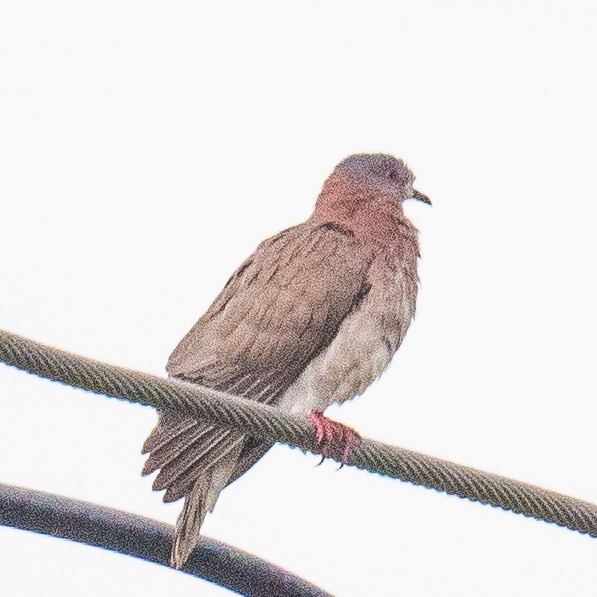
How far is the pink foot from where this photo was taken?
15.7 feet

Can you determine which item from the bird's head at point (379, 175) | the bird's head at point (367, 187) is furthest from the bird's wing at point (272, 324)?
the bird's head at point (379, 175)

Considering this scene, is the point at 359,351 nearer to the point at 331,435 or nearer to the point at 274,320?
the point at 274,320

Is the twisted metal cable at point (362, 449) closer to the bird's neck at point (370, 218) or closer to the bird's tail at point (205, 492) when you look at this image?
the bird's tail at point (205, 492)

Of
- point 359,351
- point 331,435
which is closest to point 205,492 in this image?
point 331,435

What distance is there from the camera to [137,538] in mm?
3668

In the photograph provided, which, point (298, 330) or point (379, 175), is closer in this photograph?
point (298, 330)

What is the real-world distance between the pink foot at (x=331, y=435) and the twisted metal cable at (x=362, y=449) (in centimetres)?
97

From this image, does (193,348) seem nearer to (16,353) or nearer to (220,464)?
(220,464)

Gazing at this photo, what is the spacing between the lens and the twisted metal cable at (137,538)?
3436mm

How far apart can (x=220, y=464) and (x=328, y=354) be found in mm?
670

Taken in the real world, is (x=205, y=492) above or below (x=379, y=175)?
below

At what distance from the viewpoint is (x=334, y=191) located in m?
6.68

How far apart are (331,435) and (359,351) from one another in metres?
0.73

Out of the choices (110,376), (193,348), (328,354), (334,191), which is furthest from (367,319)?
(110,376)
